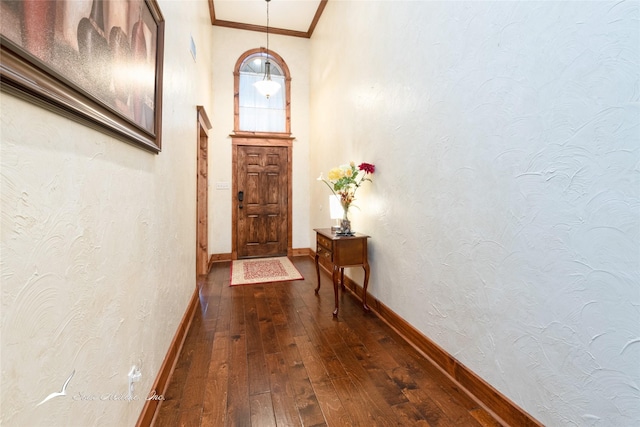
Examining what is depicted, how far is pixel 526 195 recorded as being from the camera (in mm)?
1266

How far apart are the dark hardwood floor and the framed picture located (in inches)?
54.3

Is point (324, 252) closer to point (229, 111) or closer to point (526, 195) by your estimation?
point (526, 195)

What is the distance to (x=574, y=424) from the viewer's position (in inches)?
43.1

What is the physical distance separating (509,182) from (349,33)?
2.84m

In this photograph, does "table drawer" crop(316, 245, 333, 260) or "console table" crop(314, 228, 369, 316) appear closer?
"console table" crop(314, 228, 369, 316)

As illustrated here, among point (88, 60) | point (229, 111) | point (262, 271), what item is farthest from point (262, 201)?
point (88, 60)

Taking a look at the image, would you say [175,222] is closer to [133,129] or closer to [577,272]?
[133,129]

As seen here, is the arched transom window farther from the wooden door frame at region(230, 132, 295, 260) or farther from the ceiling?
Answer: the ceiling

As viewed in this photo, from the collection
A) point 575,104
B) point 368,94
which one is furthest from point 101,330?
point 368,94

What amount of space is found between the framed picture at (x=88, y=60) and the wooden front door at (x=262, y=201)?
3483 mm

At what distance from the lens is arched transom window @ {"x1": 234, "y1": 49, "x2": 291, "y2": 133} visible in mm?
4961

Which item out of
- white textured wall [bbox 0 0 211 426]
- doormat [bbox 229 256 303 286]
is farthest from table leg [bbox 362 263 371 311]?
white textured wall [bbox 0 0 211 426]

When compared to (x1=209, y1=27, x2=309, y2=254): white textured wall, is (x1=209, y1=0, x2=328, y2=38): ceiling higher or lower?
higher

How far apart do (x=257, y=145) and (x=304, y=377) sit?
406 cm
